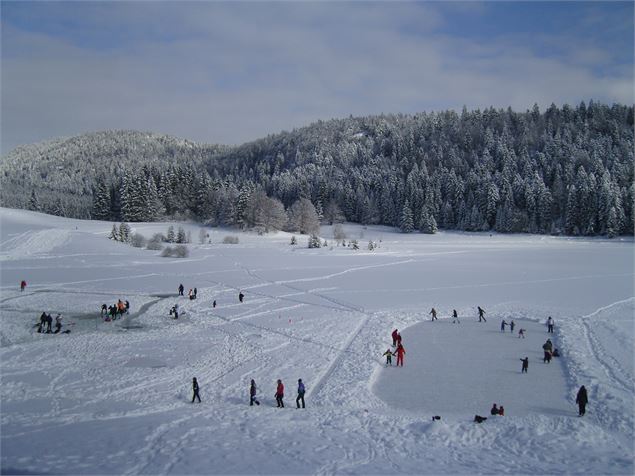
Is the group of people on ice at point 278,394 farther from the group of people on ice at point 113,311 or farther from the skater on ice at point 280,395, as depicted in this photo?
the group of people on ice at point 113,311

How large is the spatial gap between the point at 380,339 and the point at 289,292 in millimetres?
14070

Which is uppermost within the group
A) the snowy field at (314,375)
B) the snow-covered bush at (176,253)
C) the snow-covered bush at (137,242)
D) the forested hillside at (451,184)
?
the forested hillside at (451,184)

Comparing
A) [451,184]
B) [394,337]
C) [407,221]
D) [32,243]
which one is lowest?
[394,337]

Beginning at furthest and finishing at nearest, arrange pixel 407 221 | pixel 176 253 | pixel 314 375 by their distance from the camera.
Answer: pixel 407 221, pixel 176 253, pixel 314 375

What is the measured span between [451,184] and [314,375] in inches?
3734

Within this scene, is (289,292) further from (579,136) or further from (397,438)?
(579,136)

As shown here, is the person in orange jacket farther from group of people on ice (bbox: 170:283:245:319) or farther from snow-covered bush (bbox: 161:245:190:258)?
snow-covered bush (bbox: 161:245:190:258)

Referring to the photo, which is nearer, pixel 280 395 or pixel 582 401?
pixel 582 401

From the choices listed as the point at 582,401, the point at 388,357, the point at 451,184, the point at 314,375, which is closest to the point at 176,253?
the point at 314,375

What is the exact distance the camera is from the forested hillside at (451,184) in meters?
88.1

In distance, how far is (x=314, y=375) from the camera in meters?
18.2

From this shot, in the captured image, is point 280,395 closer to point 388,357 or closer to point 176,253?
point 388,357

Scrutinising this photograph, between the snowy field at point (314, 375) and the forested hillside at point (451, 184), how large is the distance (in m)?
51.8

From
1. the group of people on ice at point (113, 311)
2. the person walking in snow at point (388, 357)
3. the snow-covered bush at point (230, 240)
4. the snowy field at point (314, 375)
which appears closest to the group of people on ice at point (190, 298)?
the snowy field at point (314, 375)
